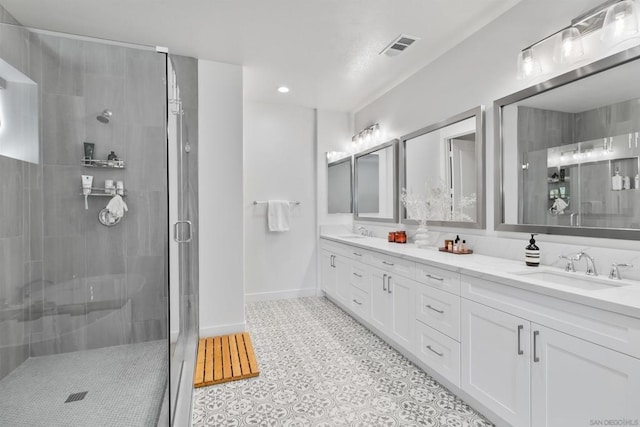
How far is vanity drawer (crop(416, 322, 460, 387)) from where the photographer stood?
1.85 m

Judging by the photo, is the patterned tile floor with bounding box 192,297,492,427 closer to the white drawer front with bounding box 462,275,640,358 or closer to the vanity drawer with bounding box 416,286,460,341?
the vanity drawer with bounding box 416,286,460,341

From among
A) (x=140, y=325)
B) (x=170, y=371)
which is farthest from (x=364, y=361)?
(x=140, y=325)

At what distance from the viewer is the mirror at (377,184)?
11.3 feet

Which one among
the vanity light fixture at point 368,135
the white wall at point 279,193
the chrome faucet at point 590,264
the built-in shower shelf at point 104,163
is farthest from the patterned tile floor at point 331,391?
the vanity light fixture at point 368,135

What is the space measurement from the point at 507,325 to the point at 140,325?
242 centimetres

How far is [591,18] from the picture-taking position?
162cm

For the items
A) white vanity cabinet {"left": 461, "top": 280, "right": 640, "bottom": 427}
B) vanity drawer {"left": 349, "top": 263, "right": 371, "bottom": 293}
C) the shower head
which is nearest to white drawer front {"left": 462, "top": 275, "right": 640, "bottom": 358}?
white vanity cabinet {"left": 461, "top": 280, "right": 640, "bottom": 427}

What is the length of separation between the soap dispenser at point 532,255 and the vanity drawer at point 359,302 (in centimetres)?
139

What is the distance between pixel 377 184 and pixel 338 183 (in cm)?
71

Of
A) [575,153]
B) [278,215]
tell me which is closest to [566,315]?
[575,153]

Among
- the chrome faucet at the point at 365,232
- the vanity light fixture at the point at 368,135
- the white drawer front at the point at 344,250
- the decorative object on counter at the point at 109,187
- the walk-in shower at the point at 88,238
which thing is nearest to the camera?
the walk-in shower at the point at 88,238

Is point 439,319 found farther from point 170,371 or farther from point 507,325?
point 170,371

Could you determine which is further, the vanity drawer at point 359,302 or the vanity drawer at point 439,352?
the vanity drawer at point 359,302

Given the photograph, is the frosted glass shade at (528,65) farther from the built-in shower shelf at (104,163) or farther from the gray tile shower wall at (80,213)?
the built-in shower shelf at (104,163)
